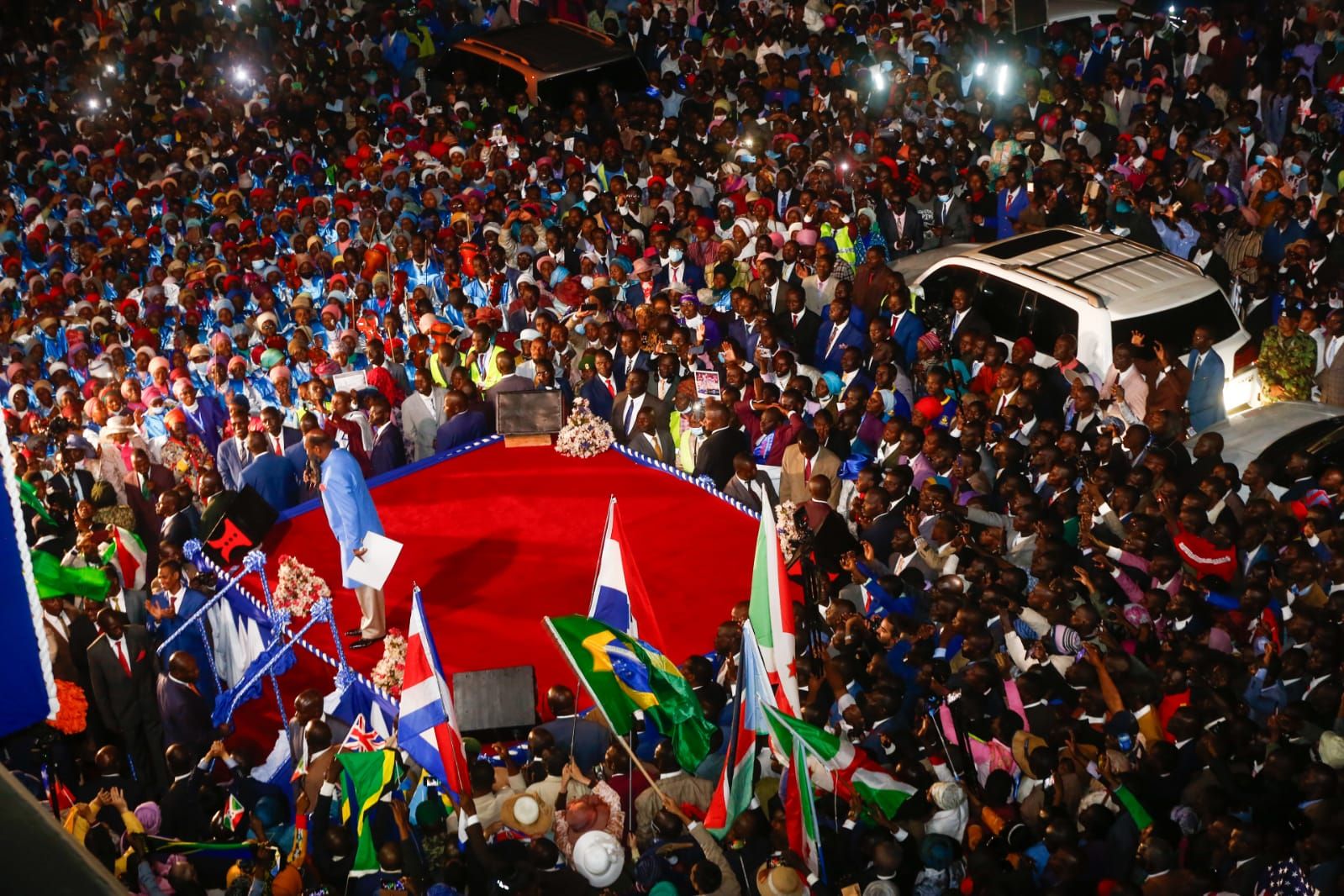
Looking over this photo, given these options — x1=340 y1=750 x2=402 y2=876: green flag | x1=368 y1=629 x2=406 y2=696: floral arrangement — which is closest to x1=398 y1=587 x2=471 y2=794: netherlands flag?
x1=340 y1=750 x2=402 y2=876: green flag

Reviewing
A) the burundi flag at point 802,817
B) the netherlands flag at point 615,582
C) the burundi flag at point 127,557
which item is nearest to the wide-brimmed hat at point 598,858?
the burundi flag at point 802,817

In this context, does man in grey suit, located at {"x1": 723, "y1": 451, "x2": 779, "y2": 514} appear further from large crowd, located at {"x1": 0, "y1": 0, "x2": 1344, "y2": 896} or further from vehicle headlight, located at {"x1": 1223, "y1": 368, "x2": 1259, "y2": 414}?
vehicle headlight, located at {"x1": 1223, "y1": 368, "x2": 1259, "y2": 414}

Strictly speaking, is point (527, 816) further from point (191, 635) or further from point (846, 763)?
point (191, 635)

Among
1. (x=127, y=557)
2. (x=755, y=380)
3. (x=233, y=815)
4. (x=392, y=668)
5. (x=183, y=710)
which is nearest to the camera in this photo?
(x=233, y=815)

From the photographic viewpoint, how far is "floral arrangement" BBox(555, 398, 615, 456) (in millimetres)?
13281

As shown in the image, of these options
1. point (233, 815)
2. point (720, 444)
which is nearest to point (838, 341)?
point (720, 444)

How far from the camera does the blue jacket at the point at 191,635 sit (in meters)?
11.0

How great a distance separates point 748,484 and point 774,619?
10.9 ft

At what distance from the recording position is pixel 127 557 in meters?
11.8

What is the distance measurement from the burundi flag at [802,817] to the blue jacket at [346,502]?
421cm

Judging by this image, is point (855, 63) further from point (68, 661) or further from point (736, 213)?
point (68, 661)

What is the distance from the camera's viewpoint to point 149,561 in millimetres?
12289

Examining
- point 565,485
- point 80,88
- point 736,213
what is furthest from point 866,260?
point 80,88

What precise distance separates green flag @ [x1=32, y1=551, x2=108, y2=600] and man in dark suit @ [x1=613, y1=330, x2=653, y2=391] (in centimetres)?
486
